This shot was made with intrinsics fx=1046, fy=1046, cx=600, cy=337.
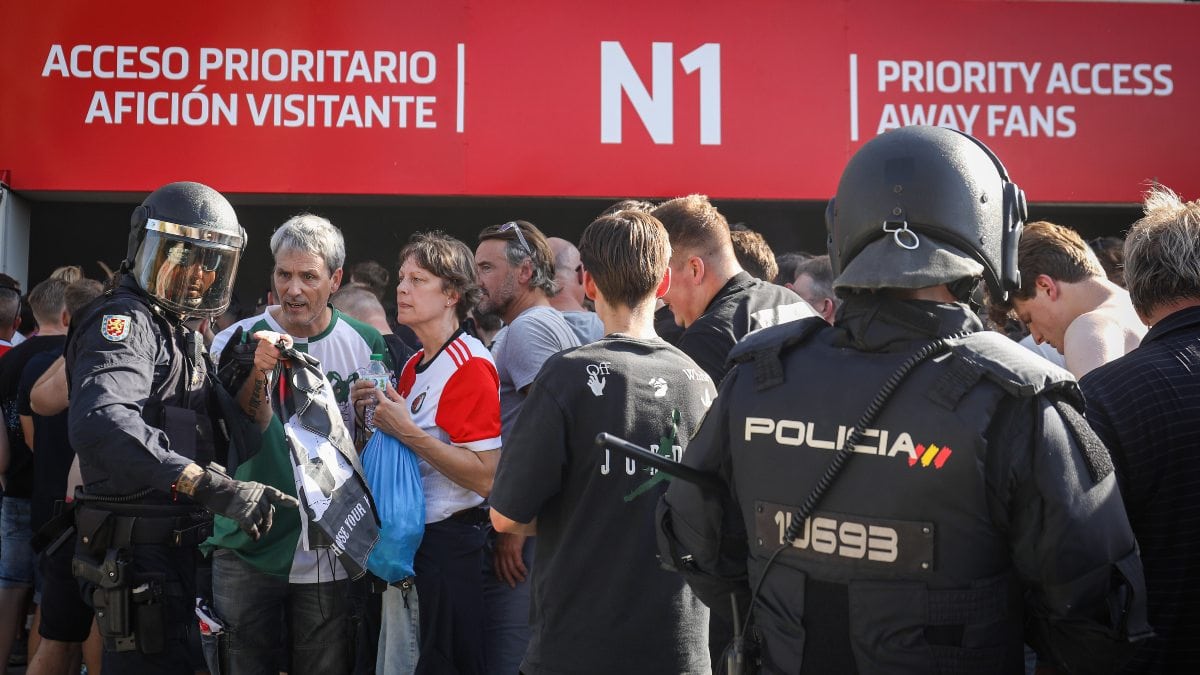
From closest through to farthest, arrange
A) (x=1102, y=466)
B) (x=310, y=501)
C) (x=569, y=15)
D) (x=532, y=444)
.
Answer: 1. (x=1102, y=466)
2. (x=532, y=444)
3. (x=310, y=501)
4. (x=569, y=15)

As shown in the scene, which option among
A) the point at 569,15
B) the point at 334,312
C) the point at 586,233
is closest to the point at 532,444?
the point at 586,233

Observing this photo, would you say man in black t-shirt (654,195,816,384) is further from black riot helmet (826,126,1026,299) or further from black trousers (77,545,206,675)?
black trousers (77,545,206,675)

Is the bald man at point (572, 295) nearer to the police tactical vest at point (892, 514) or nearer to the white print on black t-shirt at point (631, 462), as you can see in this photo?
the white print on black t-shirt at point (631, 462)

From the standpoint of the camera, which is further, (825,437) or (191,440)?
(191,440)

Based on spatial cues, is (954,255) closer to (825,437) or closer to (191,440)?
(825,437)

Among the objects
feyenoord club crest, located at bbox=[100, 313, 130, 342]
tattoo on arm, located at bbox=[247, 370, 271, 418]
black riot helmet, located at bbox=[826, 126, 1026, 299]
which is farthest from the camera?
tattoo on arm, located at bbox=[247, 370, 271, 418]

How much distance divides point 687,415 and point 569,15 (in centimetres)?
430

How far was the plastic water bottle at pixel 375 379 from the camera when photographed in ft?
12.3

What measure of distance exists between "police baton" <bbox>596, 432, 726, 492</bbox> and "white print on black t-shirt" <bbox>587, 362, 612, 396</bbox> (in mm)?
630

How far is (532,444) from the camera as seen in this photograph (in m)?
2.65

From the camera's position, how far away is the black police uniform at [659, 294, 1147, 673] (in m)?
1.76

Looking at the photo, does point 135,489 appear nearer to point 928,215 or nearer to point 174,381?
point 174,381

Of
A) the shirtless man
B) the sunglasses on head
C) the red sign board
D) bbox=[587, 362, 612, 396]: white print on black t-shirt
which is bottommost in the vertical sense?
bbox=[587, 362, 612, 396]: white print on black t-shirt

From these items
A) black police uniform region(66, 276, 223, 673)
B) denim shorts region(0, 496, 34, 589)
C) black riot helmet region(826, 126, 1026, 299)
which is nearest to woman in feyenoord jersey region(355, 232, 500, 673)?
black police uniform region(66, 276, 223, 673)
